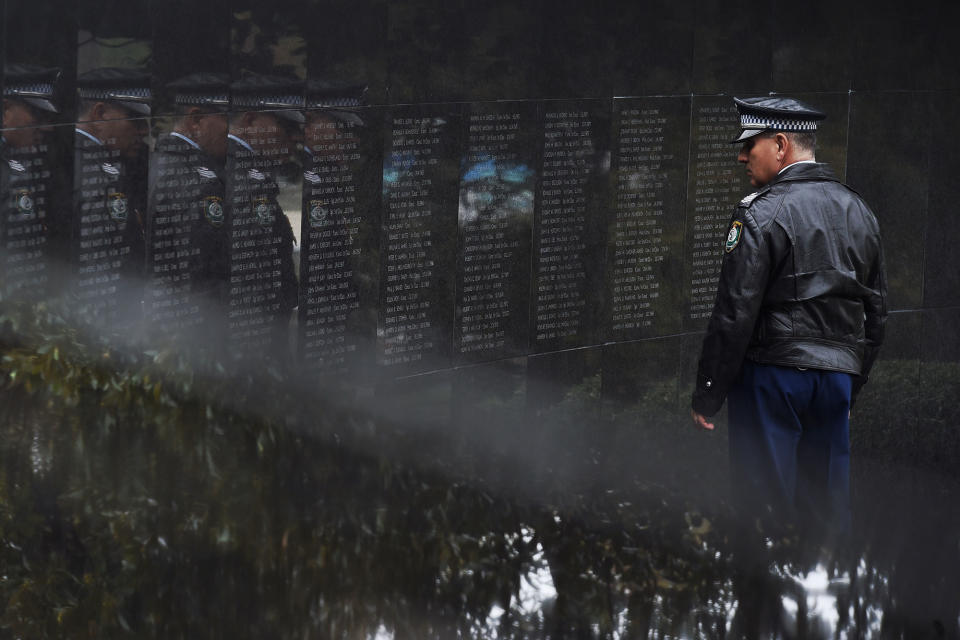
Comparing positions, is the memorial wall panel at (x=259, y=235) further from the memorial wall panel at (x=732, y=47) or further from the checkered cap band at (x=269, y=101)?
the memorial wall panel at (x=732, y=47)

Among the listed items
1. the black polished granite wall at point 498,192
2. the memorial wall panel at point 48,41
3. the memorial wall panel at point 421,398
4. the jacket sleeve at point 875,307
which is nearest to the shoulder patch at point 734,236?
the jacket sleeve at point 875,307

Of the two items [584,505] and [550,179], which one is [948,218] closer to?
[550,179]

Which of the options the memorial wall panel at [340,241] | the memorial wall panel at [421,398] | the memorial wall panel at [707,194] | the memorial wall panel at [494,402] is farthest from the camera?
the memorial wall panel at [707,194]

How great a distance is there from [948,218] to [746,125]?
403cm

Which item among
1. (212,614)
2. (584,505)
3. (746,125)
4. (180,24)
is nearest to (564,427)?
(746,125)

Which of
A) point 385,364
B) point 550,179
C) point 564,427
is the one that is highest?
point 550,179

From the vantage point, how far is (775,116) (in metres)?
5.54

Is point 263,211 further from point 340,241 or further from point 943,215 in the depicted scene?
point 943,215

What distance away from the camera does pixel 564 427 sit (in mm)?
7469

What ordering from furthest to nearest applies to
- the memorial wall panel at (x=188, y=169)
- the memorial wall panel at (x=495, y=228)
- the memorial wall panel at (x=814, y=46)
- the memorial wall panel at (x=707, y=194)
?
the memorial wall panel at (x=814, y=46) < the memorial wall panel at (x=707, y=194) < the memorial wall panel at (x=495, y=228) < the memorial wall panel at (x=188, y=169)

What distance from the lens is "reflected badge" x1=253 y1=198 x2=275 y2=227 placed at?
18.9 ft

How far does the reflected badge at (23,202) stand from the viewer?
4895 mm

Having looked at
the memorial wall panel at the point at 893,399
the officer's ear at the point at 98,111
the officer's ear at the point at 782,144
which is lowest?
the memorial wall panel at the point at 893,399

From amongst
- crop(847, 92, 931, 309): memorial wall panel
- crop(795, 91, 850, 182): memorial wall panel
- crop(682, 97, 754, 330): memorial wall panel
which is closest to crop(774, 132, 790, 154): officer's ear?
crop(682, 97, 754, 330): memorial wall panel
